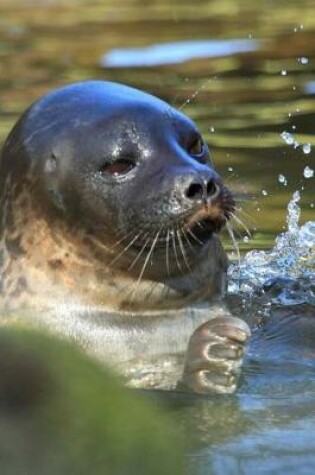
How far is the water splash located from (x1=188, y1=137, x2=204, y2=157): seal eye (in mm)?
1079

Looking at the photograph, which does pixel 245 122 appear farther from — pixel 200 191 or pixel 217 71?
pixel 200 191

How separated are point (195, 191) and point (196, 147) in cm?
51

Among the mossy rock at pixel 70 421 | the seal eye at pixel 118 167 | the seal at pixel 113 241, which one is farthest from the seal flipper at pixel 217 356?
the mossy rock at pixel 70 421

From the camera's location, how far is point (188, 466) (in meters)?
3.42

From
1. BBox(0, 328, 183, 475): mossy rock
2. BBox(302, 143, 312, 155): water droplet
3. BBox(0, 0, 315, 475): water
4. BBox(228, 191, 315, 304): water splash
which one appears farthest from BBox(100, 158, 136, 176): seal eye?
BBox(302, 143, 312, 155): water droplet

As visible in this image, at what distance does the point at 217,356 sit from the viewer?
4.62 meters

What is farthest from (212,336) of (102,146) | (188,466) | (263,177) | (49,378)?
(263,177)

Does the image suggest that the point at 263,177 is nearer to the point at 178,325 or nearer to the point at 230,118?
the point at 230,118

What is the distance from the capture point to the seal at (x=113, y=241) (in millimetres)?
4703

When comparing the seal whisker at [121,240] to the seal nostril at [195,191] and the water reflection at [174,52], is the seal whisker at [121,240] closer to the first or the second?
the seal nostril at [195,191]

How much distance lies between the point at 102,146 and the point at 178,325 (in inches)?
27.2

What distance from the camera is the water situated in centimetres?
417

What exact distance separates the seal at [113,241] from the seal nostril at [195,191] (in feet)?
0.32

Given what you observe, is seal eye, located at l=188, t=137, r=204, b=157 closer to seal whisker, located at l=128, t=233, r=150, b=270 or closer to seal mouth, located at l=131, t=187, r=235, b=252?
seal mouth, located at l=131, t=187, r=235, b=252
